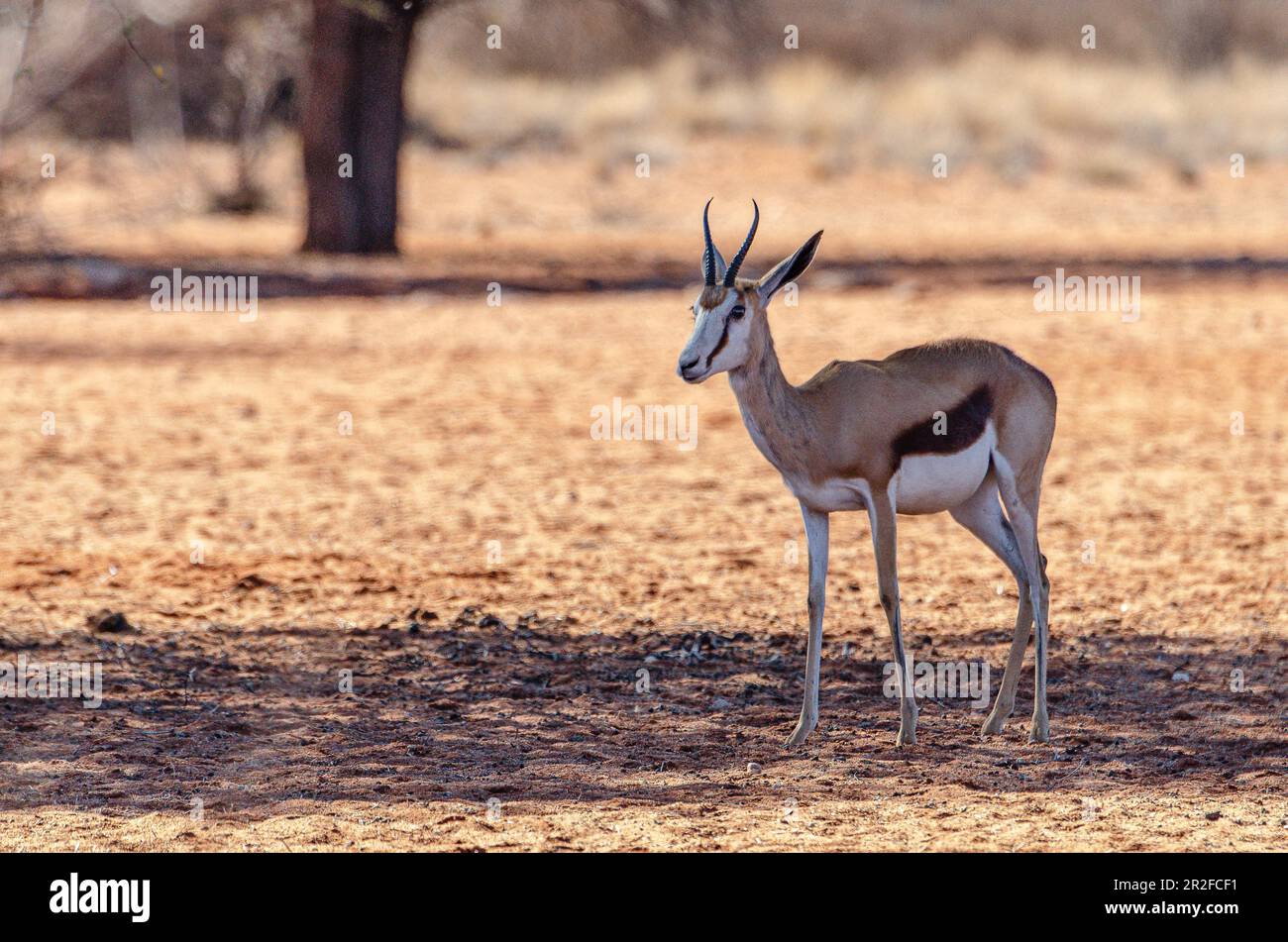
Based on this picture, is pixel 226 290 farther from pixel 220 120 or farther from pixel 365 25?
pixel 220 120

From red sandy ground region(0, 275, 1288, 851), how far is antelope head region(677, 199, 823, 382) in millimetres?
1397

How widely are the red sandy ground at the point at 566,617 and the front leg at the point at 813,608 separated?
121mm

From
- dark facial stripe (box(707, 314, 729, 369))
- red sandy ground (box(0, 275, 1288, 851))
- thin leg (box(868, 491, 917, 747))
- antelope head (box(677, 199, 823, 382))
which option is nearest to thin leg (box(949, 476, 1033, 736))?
red sandy ground (box(0, 275, 1288, 851))

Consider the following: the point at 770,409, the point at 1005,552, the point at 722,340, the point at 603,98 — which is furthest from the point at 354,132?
the point at 603,98

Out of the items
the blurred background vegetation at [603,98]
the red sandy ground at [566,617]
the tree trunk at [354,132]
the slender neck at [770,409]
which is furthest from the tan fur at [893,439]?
the tree trunk at [354,132]

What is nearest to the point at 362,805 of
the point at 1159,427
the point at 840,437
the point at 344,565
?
the point at 840,437

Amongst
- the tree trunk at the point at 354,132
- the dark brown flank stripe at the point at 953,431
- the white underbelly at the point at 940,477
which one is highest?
the tree trunk at the point at 354,132

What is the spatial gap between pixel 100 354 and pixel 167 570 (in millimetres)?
6429

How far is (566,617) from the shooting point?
788 cm

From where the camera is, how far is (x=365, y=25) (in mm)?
19516

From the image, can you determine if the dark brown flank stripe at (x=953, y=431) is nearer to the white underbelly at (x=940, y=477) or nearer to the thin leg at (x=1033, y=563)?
the white underbelly at (x=940, y=477)

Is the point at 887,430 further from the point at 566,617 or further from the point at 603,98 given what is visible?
the point at 603,98

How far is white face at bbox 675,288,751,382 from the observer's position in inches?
220

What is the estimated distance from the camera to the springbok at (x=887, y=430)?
577 cm
